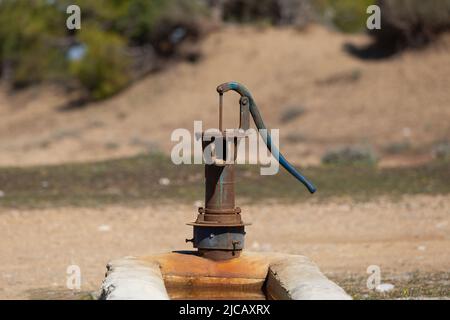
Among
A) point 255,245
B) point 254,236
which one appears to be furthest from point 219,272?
point 254,236

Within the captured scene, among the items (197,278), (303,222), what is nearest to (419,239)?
(303,222)

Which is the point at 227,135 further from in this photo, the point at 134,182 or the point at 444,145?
the point at 444,145

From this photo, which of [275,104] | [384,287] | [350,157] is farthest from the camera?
[275,104]

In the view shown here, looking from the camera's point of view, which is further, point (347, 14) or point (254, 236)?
point (347, 14)

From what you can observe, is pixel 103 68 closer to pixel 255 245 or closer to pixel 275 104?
pixel 275 104

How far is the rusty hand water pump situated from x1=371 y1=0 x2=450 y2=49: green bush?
2213 centimetres

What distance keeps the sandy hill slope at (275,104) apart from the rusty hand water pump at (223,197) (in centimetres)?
1451

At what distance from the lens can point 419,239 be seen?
34.8ft

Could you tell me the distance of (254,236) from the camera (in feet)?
36.8

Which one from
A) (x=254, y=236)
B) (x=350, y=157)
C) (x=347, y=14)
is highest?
(x=347, y=14)

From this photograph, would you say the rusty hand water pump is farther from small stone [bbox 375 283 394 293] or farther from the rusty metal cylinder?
small stone [bbox 375 283 394 293]

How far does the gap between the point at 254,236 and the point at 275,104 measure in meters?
16.9

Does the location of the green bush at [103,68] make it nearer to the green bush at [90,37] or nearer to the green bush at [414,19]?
the green bush at [90,37]
